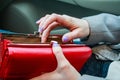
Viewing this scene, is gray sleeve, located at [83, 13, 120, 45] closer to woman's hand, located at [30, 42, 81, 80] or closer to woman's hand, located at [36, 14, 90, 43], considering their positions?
woman's hand, located at [36, 14, 90, 43]

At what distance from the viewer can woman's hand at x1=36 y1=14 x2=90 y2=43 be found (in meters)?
0.69

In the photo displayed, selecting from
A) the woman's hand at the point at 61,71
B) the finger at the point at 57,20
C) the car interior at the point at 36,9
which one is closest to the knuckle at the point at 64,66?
the woman's hand at the point at 61,71

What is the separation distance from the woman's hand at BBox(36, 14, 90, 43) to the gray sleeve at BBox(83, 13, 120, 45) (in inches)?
0.9

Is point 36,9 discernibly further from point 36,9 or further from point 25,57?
point 25,57

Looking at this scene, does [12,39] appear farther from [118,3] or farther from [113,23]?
[118,3]

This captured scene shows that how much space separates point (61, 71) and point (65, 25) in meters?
0.16

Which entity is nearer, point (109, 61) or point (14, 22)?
point (109, 61)

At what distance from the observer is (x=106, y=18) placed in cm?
81

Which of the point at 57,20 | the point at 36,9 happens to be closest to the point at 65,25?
the point at 57,20

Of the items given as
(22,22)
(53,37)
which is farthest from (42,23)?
(22,22)

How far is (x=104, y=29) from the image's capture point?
0.78m

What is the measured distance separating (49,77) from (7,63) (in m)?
0.11

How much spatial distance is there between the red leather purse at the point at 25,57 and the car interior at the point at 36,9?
0.49 metres

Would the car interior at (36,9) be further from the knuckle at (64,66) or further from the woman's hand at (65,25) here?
the knuckle at (64,66)
